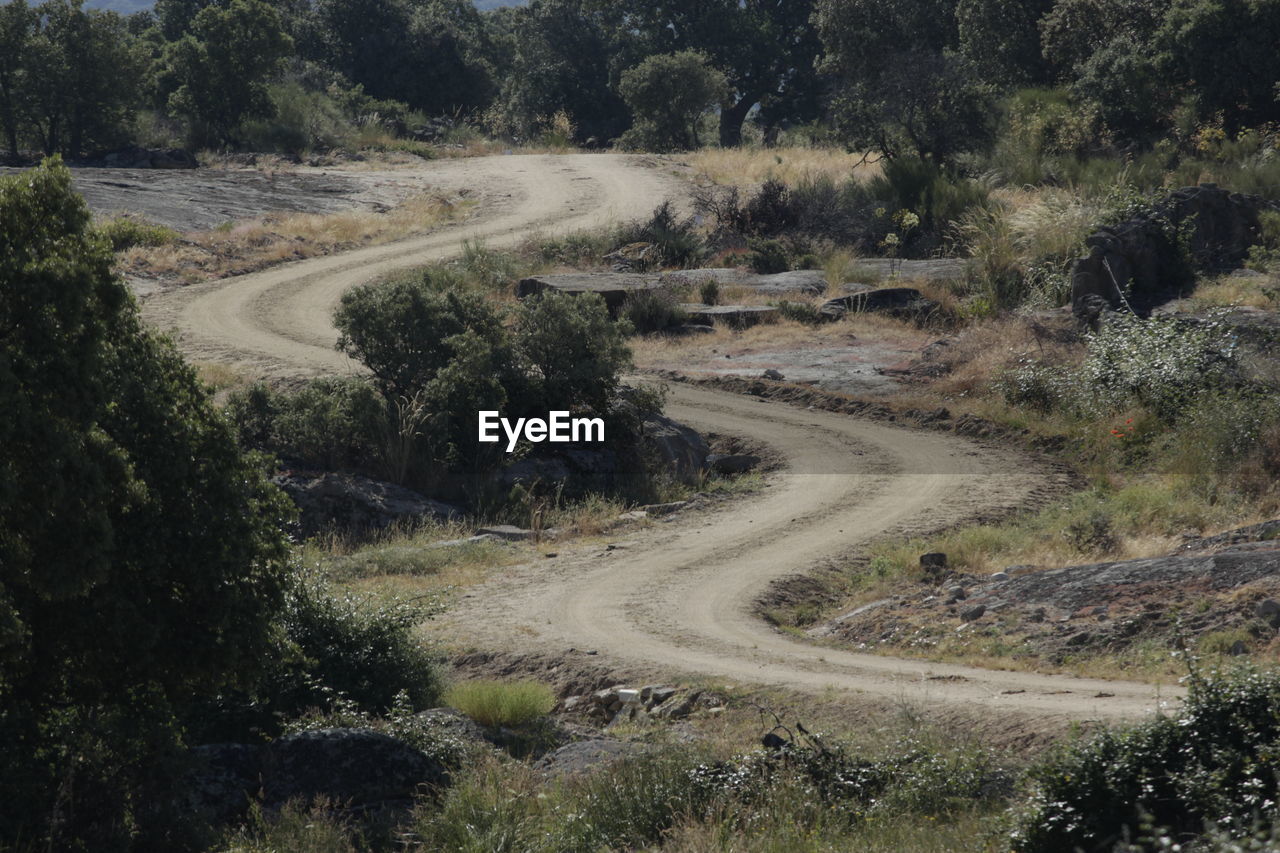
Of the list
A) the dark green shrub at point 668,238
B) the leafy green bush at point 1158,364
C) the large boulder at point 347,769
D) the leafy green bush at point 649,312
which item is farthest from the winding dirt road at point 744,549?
the dark green shrub at point 668,238

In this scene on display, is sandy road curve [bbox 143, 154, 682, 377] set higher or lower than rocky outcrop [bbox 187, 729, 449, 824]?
higher

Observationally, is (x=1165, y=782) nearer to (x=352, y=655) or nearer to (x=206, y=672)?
(x=206, y=672)

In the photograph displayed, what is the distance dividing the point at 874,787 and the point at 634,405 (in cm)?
1180

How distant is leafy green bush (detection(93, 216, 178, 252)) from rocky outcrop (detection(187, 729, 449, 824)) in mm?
24955

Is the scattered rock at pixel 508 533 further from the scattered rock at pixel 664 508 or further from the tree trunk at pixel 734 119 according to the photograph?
the tree trunk at pixel 734 119

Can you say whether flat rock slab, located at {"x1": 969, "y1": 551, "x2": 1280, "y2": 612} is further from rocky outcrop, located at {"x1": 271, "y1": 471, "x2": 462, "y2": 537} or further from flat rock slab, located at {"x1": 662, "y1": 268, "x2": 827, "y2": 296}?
flat rock slab, located at {"x1": 662, "y1": 268, "x2": 827, "y2": 296}

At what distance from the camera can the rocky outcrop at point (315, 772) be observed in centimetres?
802

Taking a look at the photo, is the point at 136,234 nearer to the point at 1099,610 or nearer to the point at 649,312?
the point at 649,312

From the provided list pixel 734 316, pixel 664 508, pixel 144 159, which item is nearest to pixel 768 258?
pixel 734 316

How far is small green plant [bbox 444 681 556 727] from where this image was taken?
9562mm

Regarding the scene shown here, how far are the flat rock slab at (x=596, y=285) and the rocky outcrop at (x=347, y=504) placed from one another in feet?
30.1

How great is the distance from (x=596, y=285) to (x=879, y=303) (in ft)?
19.0

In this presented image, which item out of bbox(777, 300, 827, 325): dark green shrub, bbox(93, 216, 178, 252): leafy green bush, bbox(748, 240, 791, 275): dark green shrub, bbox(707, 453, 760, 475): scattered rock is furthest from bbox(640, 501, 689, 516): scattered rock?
bbox(93, 216, 178, 252): leafy green bush

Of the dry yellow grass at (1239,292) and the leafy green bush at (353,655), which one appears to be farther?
the dry yellow grass at (1239,292)
